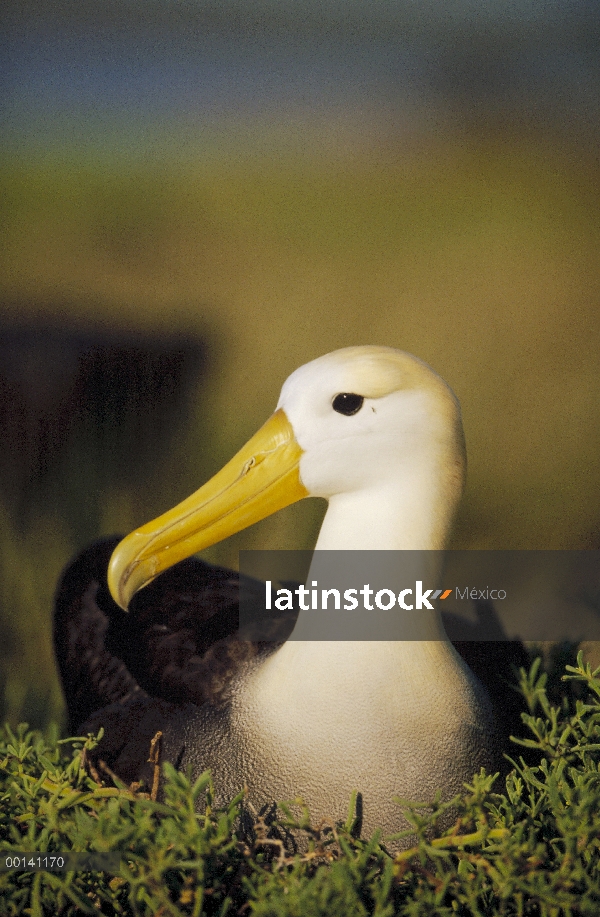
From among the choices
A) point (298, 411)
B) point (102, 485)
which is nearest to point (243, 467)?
point (298, 411)

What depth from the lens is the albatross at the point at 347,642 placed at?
1.32 metres

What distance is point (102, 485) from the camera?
6.34 ft

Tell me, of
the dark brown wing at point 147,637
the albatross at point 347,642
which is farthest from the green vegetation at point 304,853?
the dark brown wing at point 147,637

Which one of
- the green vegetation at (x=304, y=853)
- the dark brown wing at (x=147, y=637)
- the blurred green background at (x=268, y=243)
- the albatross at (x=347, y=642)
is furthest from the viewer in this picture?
the blurred green background at (x=268, y=243)

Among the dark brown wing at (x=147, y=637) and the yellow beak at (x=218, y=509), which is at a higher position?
the yellow beak at (x=218, y=509)

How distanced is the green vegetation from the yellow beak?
30cm

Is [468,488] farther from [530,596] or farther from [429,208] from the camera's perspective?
[429,208]

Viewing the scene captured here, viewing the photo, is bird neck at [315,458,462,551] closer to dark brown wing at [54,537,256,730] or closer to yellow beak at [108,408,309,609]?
yellow beak at [108,408,309,609]

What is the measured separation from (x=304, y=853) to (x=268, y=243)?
122cm

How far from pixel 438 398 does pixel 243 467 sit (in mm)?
348

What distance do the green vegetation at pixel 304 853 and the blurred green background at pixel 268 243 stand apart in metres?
0.67

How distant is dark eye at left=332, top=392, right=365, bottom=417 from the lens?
4.37 feet

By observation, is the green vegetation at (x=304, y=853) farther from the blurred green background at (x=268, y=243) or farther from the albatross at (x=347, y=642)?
the blurred green background at (x=268, y=243)

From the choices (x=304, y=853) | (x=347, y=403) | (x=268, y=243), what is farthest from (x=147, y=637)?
(x=268, y=243)
